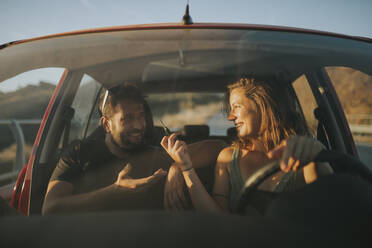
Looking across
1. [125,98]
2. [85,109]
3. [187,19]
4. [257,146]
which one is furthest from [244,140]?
[85,109]

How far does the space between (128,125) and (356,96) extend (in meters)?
1.19

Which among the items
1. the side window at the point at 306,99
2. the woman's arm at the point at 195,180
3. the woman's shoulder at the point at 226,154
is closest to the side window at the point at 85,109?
the woman's arm at the point at 195,180

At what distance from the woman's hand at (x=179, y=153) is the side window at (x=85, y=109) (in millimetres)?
446

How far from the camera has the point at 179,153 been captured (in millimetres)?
1429

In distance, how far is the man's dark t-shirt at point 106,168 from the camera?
4.42ft

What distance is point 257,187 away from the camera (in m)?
1.02

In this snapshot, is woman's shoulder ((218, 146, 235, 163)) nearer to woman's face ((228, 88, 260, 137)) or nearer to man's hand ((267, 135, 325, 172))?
woman's face ((228, 88, 260, 137))

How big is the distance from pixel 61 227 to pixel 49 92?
0.99m

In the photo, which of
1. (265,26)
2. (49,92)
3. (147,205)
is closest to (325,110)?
(265,26)

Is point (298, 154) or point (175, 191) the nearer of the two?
point (298, 154)

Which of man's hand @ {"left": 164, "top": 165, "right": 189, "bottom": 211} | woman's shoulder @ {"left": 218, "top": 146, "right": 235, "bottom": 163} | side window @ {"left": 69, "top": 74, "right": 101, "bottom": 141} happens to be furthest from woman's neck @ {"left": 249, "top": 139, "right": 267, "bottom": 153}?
side window @ {"left": 69, "top": 74, "right": 101, "bottom": 141}

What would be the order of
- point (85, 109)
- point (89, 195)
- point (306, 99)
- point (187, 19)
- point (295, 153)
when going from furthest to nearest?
1. point (306, 99)
2. point (85, 109)
3. point (187, 19)
4. point (89, 195)
5. point (295, 153)

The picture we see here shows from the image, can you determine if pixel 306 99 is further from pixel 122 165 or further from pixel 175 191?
pixel 122 165

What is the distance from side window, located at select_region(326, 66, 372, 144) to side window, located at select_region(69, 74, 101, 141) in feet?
4.39
